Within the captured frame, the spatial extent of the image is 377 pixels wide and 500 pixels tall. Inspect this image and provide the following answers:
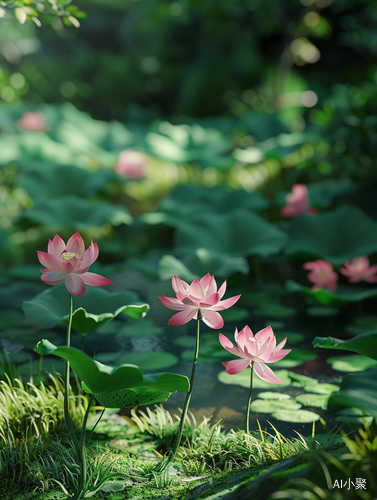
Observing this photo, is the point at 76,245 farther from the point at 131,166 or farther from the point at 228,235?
the point at 131,166

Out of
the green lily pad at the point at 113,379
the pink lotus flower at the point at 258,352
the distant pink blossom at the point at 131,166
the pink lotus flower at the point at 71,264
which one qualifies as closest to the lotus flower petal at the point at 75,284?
the pink lotus flower at the point at 71,264

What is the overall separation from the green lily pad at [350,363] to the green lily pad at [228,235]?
635mm

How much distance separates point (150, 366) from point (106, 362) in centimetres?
15

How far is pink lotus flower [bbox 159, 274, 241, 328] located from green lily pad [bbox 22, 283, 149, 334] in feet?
0.39

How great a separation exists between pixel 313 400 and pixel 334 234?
3.71ft

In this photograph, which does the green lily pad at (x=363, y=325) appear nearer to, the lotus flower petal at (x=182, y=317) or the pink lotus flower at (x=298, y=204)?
the pink lotus flower at (x=298, y=204)

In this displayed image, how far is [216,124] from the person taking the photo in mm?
5145

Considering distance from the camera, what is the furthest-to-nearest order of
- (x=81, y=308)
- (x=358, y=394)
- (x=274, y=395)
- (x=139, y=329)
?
(x=139, y=329)
(x=274, y=395)
(x=81, y=308)
(x=358, y=394)

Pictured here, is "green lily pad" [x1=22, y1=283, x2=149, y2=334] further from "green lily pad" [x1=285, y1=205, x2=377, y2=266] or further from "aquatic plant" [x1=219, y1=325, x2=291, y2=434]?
"green lily pad" [x1=285, y1=205, x2=377, y2=266]

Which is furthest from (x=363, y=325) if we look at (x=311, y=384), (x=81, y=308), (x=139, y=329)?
(x=81, y=308)

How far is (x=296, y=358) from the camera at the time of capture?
1.62 metres

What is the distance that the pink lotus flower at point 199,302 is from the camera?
3.47 ft

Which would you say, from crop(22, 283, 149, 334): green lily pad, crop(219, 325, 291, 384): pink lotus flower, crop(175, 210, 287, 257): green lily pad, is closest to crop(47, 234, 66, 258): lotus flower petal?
crop(22, 283, 149, 334): green lily pad

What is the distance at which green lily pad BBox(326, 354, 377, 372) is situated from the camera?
155 centimetres
